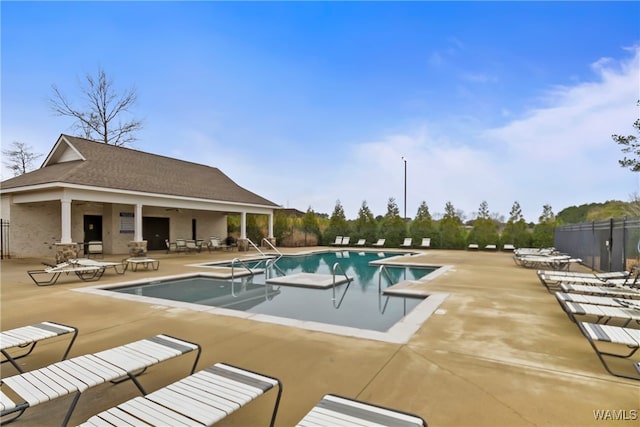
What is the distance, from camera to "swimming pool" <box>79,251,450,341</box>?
5711mm

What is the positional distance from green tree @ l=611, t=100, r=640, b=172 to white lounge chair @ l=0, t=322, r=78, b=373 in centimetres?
1834

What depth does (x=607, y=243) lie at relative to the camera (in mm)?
10531

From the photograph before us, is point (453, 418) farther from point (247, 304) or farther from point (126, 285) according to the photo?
point (126, 285)

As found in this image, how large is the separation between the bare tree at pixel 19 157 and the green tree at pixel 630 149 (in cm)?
3733

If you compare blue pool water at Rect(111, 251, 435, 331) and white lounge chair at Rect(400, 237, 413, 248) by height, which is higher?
white lounge chair at Rect(400, 237, 413, 248)

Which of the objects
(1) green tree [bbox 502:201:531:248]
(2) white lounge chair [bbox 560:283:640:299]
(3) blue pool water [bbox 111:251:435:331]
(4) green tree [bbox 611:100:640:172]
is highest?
(4) green tree [bbox 611:100:640:172]

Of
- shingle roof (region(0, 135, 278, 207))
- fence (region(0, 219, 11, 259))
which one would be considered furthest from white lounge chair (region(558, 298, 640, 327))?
fence (region(0, 219, 11, 259))

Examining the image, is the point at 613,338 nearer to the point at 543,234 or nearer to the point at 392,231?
the point at 543,234

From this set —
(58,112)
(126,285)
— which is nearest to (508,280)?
(126,285)

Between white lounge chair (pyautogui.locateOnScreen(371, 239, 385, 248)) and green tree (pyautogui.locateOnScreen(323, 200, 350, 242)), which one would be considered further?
green tree (pyautogui.locateOnScreen(323, 200, 350, 242))

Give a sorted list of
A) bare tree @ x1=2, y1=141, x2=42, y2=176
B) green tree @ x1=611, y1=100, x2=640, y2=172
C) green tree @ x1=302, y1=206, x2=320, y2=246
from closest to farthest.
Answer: green tree @ x1=611, y1=100, x2=640, y2=172 → green tree @ x1=302, y1=206, x2=320, y2=246 → bare tree @ x1=2, y1=141, x2=42, y2=176

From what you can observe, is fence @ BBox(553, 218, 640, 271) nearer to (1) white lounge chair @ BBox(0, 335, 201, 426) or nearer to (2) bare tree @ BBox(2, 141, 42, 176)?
(1) white lounge chair @ BBox(0, 335, 201, 426)

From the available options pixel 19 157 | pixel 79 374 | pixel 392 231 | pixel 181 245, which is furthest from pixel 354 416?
pixel 19 157

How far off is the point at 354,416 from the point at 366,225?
23.4m
